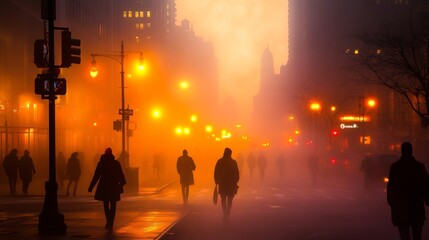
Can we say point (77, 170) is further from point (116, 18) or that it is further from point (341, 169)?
point (116, 18)

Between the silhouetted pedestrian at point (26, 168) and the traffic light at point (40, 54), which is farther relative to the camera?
the silhouetted pedestrian at point (26, 168)

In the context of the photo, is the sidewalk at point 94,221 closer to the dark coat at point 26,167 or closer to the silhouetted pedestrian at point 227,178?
the silhouetted pedestrian at point 227,178

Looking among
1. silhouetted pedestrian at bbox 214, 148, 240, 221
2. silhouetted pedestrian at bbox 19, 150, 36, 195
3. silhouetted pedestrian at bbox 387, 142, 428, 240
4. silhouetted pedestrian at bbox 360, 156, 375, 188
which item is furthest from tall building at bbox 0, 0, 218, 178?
silhouetted pedestrian at bbox 387, 142, 428, 240

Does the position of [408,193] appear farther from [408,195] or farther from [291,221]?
[291,221]

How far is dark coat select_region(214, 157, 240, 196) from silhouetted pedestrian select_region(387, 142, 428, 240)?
23.5ft

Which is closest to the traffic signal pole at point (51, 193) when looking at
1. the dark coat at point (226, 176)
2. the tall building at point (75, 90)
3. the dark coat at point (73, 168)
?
the dark coat at point (226, 176)

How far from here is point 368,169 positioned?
3741cm

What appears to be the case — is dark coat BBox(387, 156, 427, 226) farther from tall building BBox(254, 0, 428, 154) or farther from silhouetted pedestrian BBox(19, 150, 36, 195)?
tall building BBox(254, 0, 428, 154)

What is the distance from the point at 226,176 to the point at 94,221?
12.1 ft

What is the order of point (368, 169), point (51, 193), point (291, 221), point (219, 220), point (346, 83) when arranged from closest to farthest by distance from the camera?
point (51, 193), point (291, 221), point (219, 220), point (368, 169), point (346, 83)

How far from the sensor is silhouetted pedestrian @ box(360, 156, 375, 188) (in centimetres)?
3691

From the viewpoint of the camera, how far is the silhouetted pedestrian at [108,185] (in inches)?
656

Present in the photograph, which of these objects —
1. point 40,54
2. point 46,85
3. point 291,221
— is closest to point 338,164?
point 291,221

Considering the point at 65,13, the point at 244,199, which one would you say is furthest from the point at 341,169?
the point at 65,13
